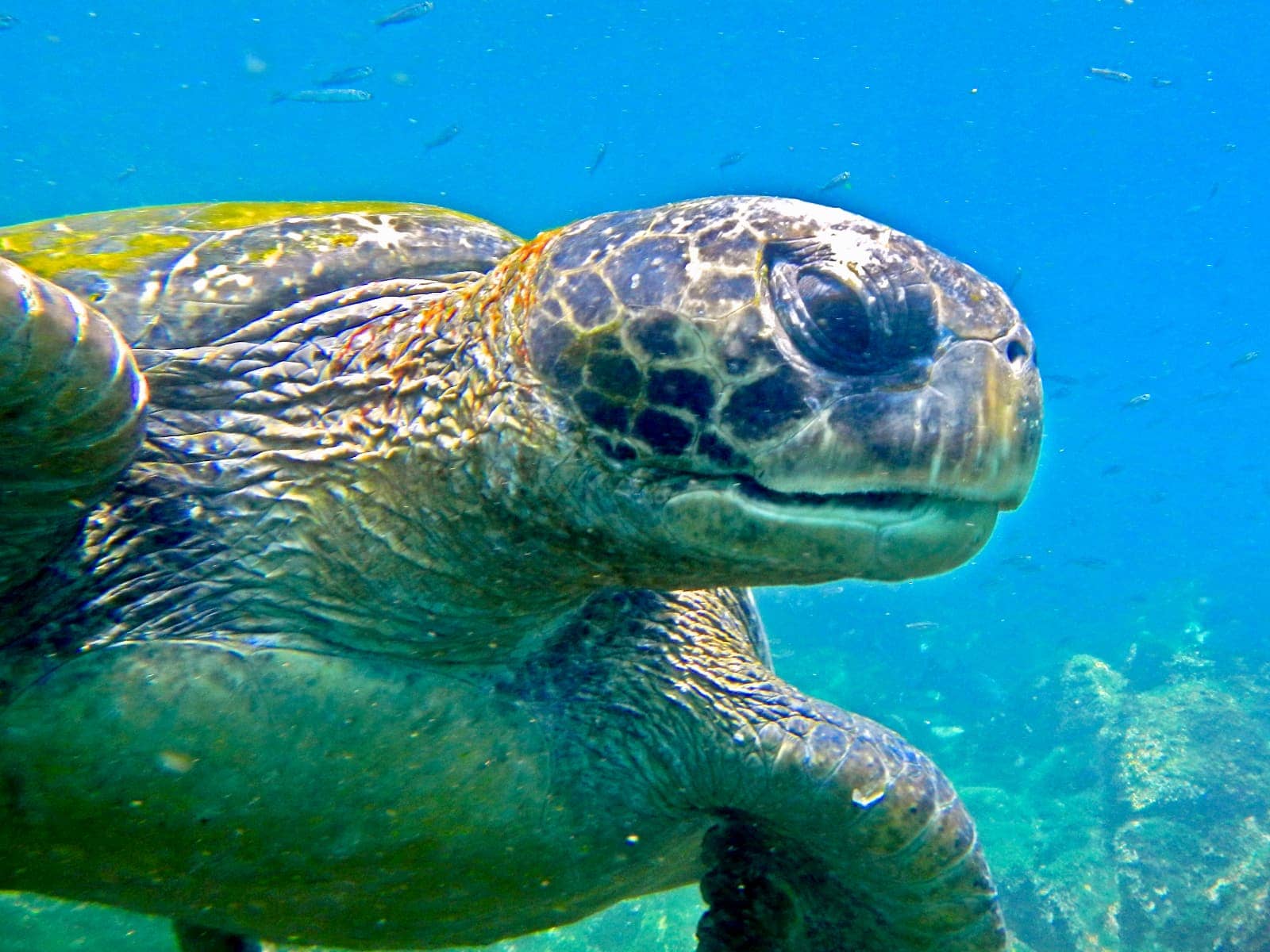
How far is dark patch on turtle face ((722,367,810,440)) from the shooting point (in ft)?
5.88

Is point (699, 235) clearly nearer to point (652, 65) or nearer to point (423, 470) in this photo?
point (423, 470)

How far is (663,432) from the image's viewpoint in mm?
1860

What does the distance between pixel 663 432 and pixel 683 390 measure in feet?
0.32

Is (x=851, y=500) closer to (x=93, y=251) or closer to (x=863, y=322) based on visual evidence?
(x=863, y=322)

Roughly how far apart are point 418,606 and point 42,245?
5.09 feet

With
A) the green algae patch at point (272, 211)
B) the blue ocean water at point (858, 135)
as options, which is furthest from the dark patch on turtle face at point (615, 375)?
the blue ocean water at point (858, 135)

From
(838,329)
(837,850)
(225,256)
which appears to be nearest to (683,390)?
(838,329)

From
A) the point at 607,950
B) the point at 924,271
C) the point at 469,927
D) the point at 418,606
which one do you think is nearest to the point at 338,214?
the point at 418,606

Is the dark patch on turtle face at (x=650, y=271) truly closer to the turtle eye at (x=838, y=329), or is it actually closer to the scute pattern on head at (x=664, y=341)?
the scute pattern on head at (x=664, y=341)

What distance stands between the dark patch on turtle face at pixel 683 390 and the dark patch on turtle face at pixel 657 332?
0.04 metres

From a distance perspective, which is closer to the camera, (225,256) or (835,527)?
(835,527)

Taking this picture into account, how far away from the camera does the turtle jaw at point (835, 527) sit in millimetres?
1840

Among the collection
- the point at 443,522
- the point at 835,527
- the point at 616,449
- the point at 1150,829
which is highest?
the point at 616,449

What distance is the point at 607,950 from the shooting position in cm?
887
